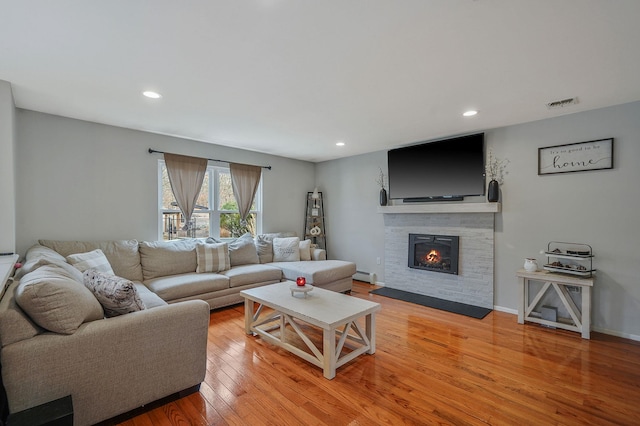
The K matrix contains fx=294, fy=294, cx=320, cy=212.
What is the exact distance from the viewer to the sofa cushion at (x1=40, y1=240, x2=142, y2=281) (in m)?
3.17

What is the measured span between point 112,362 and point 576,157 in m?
4.53

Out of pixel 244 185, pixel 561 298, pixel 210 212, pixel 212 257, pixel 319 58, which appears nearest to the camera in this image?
pixel 319 58

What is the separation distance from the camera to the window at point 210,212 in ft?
13.8

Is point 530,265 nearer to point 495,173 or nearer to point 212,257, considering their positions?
point 495,173

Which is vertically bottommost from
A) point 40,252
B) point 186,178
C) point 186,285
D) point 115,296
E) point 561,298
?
point 561,298

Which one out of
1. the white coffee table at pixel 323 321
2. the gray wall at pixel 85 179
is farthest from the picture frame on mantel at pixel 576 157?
the gray wall at pixel 85 179

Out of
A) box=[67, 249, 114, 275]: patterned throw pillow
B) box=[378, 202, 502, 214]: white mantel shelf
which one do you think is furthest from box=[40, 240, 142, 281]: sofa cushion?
box=[378, 202, 502, 214]: white mantel shelf

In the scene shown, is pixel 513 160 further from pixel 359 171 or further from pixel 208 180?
pixel 208 180

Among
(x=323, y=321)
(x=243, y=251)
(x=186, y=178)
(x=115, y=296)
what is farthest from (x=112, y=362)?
(x=186, y=178)

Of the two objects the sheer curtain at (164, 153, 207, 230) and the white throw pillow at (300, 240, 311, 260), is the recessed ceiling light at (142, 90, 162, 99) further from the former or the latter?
the white throw pillow at (300, 240, 311, 260)

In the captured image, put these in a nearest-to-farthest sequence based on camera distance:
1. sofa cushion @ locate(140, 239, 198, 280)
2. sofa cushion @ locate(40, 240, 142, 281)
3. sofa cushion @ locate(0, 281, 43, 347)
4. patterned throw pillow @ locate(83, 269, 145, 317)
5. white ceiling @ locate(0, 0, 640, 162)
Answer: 1. sofa cushion @ locate(0, 281, 43, 347)
2. white ceiling @ locate(0, 0, 640, 162)
3. patterned throw pillow @ locate(83, 269, 145, 317)
4. sofa cushion @ locate(40, 240, 142, 281)
5. sofa cushion @ locate(140, 239, 198, 280)

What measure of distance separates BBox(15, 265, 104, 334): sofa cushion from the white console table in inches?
157

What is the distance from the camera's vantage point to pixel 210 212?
15.3 feet

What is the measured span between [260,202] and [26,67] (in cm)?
340
